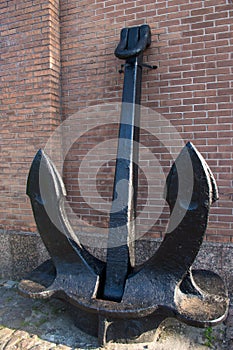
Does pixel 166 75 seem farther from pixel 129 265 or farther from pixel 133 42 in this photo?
pixel 129 265

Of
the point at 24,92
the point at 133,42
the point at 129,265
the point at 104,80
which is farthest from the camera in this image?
the point at 24,92

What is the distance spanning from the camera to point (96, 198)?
133 inches

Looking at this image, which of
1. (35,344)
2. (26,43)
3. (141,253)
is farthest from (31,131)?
(35,344)

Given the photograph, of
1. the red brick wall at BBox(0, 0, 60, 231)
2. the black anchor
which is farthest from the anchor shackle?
the red brick wall at BBox(0, 0, 60, 231)

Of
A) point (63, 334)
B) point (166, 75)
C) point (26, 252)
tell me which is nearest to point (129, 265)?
point (63, 334)

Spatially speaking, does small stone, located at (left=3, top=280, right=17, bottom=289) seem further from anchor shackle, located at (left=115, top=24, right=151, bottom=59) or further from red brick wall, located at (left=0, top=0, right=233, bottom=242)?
A: anchor shackle, located at (left=115, top=24, right=151, bottom=59)

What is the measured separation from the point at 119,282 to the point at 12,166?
1.99 m

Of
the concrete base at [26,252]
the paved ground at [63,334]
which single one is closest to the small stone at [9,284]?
the concrete base at [26,252]

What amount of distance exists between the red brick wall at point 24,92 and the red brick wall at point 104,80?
0.04ft

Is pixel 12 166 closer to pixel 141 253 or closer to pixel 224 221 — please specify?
pixel 141 253

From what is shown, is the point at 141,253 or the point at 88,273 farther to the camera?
the point at 141,253

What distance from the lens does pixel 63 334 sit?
7.68 feet

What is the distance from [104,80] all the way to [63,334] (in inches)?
98.6

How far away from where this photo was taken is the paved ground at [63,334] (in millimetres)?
2199
